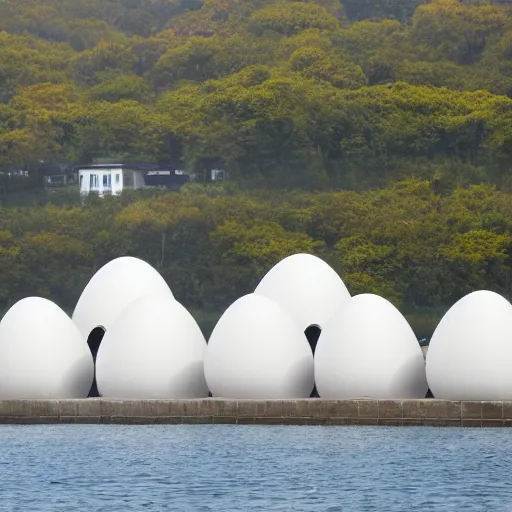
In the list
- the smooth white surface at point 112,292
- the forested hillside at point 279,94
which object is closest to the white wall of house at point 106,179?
the forested hillside at point 279,94

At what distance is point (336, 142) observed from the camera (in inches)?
2790

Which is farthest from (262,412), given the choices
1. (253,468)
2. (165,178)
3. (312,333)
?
(165,178)

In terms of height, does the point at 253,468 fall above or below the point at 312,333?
below

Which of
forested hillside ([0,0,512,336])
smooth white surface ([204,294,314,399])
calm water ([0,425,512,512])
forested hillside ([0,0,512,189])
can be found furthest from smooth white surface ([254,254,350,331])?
forested hillside ([0,0,512,189])

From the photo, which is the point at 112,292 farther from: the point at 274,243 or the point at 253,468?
the point at 274,243

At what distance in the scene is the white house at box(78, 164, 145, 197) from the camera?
75062 millimetres

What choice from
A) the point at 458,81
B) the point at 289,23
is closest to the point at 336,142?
the point at 458,81

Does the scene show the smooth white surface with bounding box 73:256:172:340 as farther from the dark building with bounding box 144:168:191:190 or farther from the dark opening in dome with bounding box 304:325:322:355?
the dark building with bounding box 144:168:191:190

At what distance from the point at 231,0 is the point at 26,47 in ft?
58.1

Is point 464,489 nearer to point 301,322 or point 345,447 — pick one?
point 345,447

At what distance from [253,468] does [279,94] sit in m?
50.5

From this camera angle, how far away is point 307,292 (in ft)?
103

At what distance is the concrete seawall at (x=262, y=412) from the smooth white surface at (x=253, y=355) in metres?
0.62

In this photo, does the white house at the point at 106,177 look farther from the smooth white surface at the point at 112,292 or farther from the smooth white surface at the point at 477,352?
the smooth white surface at the point at 477,352
